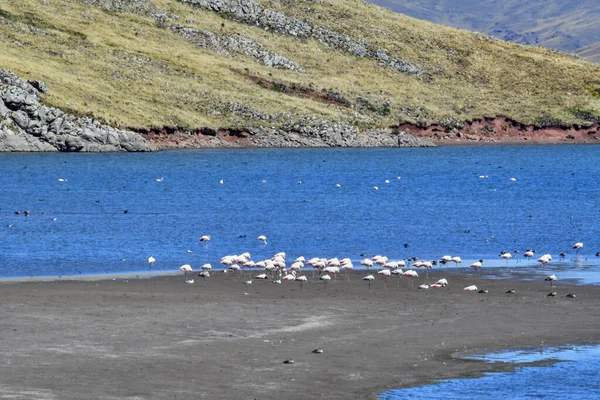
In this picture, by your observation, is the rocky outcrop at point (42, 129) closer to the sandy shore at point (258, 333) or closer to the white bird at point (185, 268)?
the white bird at point (185, 268)

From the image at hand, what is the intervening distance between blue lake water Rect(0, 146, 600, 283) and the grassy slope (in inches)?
798

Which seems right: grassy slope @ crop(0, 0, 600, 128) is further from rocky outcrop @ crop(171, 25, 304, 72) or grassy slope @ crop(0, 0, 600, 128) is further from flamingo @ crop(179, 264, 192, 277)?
flamingo @ crop(179, 264, 192, 277)

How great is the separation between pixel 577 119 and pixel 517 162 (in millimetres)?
38939

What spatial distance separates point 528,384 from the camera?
2253 cm

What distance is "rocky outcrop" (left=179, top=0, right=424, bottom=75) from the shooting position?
15888cm

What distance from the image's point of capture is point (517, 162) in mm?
107875

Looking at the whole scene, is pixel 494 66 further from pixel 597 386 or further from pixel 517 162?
pixel 597 386

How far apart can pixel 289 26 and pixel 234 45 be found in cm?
1305

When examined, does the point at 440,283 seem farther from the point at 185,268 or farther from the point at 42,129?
the point at 42,129

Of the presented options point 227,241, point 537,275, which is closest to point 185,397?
point 537,275

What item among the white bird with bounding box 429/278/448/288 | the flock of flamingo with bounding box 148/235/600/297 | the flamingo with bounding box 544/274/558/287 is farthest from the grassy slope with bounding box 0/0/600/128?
the white bird with bounding box 429/278/448/288

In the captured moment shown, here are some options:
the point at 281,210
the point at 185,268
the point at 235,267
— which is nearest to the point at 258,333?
the point at 185,268

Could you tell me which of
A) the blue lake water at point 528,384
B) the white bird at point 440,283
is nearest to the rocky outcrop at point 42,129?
the white bird at point 440,283

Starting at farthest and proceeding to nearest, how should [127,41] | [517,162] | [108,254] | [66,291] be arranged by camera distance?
1. [127,41]
2. [517,162]
3. [108,254]
4. [66,291]
